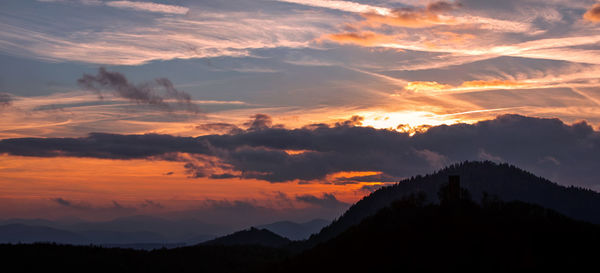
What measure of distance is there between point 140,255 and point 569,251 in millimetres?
124124

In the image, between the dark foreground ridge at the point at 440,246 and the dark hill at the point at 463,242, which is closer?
the dark hill at the point at 463,242

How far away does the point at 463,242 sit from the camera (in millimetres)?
109438

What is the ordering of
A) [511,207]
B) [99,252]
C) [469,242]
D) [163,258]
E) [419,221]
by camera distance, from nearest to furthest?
[469,242], [419,221], [511,207], [99,252], [163,258]

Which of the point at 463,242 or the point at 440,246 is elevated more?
the point at 463,242

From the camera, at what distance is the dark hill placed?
10081 centimetres

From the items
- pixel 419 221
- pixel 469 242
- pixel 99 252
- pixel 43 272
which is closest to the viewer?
pixel 469 242

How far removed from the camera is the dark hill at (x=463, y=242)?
10081cm

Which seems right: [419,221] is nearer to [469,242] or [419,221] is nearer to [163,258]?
[469,242]

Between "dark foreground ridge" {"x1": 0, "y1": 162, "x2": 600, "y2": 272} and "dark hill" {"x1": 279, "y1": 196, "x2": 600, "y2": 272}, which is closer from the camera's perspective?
Result: "dark hill" {"x1": 279, "y1": 196, "x2": 600, "y2": 272}

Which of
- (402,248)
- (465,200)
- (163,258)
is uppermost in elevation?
(465,200)

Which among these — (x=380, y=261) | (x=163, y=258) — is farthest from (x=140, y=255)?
(x=380, y=261)

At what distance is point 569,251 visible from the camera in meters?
102

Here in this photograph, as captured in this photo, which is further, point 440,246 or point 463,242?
point 440,246

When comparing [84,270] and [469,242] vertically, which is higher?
[469,242]
